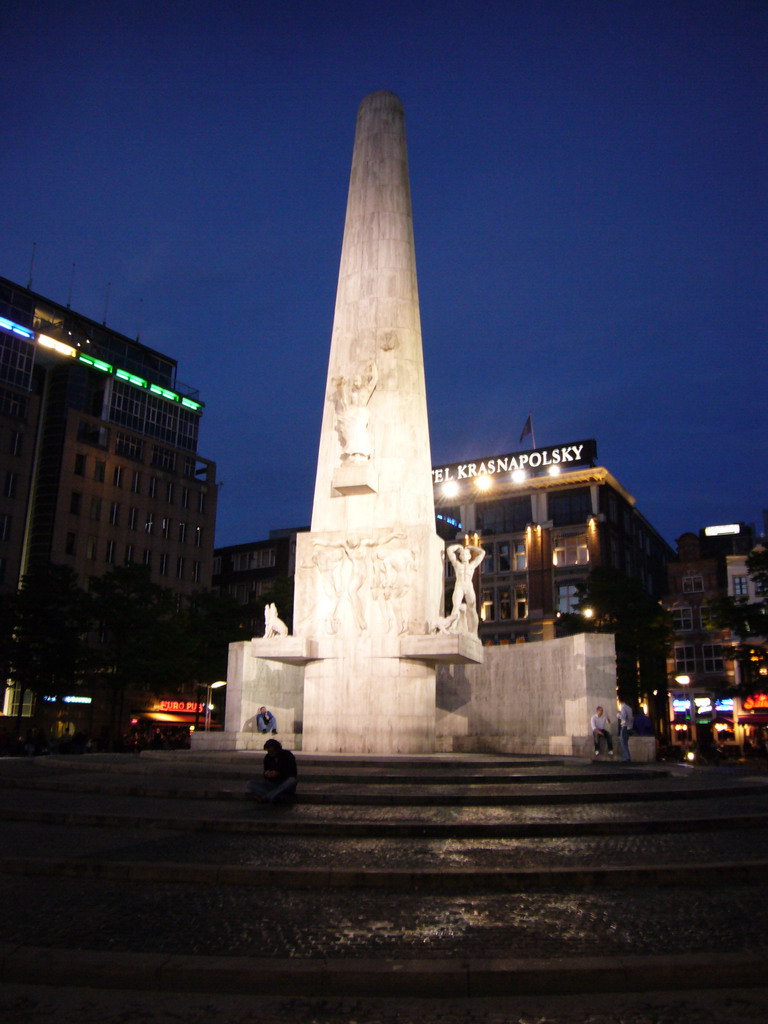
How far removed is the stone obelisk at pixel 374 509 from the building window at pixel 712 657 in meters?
45.7

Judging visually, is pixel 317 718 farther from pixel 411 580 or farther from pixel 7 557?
pixel 7 557

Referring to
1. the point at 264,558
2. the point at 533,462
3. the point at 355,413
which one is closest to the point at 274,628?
the point at 355,413

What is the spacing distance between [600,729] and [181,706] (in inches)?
1753

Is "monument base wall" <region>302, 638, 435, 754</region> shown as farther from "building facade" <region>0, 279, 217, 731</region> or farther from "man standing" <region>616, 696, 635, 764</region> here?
"building facade" <region>0, 279, 217, 731</region>

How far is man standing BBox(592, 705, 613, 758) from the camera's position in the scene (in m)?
19.8

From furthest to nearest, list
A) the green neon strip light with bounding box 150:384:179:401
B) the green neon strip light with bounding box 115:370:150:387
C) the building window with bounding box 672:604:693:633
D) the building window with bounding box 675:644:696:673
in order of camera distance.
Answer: the green neon strip light with bounding box 150:384:179:401, the green neon strip light with bounding box 115:370:150:387, the building window with bounding box 672:604:693:633, the building window with bounding box 675:644:696:673

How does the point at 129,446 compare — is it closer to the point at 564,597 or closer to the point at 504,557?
the point at 504,557

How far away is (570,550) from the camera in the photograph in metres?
65.1

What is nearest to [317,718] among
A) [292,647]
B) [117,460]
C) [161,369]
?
[292,647]

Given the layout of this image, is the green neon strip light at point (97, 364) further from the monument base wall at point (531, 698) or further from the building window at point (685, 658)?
the monument base wall at point (531, 698)

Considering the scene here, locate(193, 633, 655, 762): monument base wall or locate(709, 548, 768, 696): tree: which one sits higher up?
locate(709, 548, 768, 696): tree

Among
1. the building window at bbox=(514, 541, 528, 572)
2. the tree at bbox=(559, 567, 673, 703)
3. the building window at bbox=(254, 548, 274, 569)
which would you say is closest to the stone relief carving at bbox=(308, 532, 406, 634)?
the tree at bbox=(559, 567, 673, 703)

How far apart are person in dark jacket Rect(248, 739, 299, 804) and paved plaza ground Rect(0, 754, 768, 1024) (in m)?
0.27

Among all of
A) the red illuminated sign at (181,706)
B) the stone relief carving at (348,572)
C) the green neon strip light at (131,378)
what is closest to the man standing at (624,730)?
the stone relief carving at (348,572)
